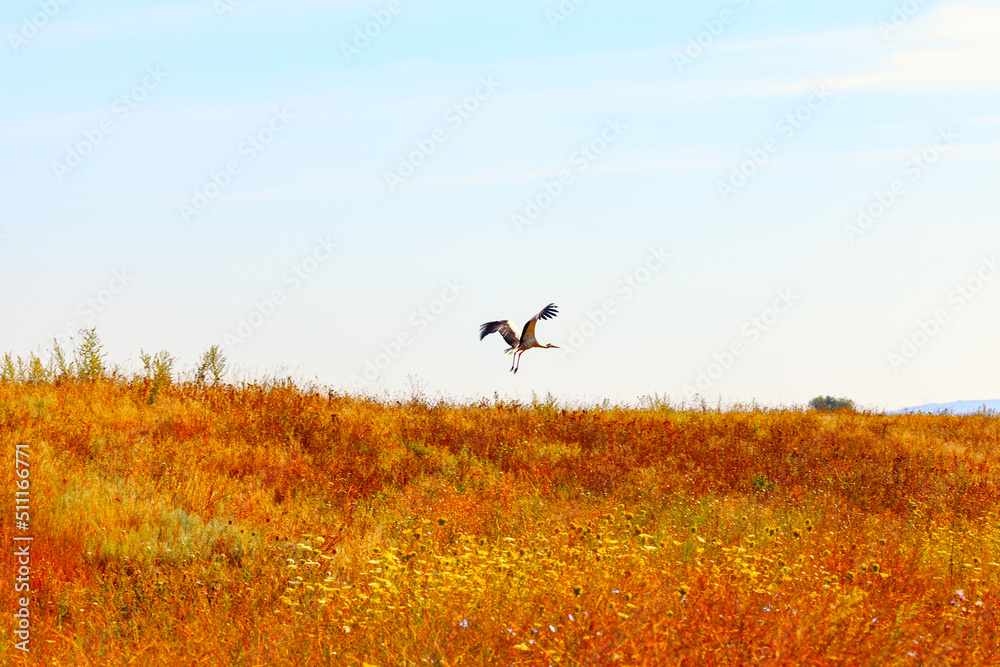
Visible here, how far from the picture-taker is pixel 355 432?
1241 centimetres

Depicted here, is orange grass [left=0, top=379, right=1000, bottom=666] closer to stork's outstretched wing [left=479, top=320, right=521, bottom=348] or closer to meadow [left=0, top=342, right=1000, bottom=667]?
meadow [left=0, top=342, right=1000, bottom=667]

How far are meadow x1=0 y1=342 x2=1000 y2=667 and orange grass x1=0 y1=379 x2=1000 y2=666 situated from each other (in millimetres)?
31

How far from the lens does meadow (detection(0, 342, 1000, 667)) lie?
4.76 m

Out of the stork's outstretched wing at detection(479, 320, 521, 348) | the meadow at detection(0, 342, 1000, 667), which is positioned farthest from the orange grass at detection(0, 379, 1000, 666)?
the stork's outstretched wing at detection(479, 320, 521, 348)

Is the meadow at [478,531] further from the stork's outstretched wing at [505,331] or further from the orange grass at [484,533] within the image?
the stork's outstretched wing at [505,331]

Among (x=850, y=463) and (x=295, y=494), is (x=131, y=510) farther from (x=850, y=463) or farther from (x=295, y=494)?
(x=850, y=463)

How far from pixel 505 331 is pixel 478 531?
561cm

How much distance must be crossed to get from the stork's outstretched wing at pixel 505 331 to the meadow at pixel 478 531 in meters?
1.32

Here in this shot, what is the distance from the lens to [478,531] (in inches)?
330

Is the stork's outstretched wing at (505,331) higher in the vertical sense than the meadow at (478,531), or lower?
higher

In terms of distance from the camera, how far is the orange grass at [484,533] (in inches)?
187

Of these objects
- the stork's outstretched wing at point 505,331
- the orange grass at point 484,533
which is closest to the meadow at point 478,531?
the orange grass at point 484,533

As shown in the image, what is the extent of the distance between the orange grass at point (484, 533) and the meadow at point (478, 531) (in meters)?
0.03

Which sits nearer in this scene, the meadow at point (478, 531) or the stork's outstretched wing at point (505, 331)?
the meadow at point (478, 531)
